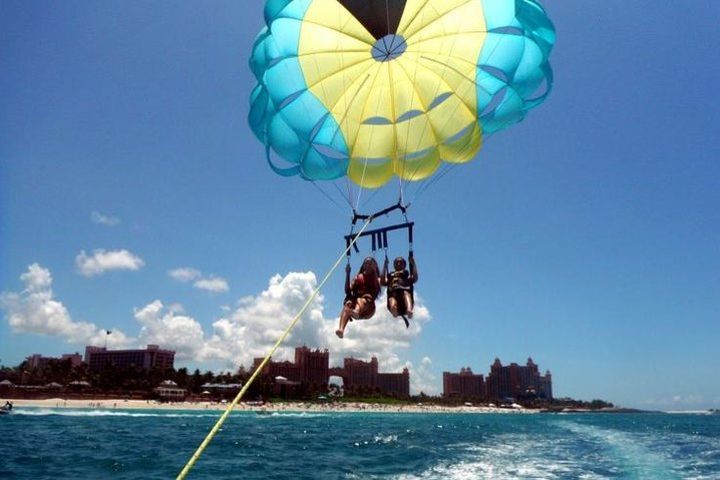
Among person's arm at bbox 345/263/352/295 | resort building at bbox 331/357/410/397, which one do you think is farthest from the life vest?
resort building at bbox 331/357/410/397

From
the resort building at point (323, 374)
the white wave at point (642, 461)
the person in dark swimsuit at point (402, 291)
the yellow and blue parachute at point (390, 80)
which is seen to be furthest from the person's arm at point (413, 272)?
the resort building at point (323, 374)

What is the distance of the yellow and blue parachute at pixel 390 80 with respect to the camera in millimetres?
9922

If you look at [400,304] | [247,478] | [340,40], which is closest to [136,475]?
[247,478]

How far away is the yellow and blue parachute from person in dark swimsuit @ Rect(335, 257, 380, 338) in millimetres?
2592

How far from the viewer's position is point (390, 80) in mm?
10695

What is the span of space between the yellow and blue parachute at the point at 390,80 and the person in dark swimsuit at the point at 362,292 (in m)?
2.59

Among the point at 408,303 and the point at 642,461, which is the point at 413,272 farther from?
the point at 642,461

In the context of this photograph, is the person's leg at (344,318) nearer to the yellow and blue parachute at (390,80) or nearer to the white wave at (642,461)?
the yellow and blue parachute at (390,80)

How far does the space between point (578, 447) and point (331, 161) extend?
24801 mm

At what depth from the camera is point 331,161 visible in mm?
11180


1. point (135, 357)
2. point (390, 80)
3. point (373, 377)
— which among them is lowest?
point (373, 377)

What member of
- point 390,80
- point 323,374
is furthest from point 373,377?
point 390,80

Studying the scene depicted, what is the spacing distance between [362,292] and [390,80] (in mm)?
4497

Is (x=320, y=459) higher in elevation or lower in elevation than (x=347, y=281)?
lower
